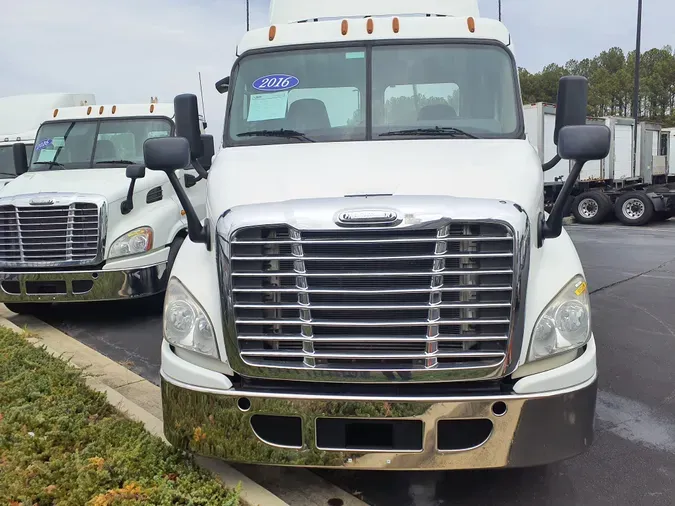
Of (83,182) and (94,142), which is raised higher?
(94,142)

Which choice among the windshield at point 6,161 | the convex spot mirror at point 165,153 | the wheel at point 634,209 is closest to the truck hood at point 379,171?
the convex spot mirror at point 165,153

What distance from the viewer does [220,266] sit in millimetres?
3012

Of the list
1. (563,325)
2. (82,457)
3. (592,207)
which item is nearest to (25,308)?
(82,457)

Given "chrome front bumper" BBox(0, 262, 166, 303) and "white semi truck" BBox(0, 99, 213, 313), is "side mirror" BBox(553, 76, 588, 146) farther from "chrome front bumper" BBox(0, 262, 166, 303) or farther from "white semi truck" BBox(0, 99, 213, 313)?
"chrome front bumper" BBox(0, 262, 166, 303)

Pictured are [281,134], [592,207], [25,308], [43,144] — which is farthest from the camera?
[592,207]

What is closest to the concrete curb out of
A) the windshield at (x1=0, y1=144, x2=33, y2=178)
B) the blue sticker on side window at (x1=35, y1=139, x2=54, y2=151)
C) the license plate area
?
the license plate area

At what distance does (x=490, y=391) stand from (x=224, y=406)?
1.25 metres

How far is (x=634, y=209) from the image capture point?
17156 millimetres

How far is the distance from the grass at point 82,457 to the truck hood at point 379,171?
4.65ft

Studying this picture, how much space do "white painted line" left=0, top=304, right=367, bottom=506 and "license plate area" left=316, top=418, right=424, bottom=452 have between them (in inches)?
19.9

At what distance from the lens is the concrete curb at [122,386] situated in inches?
130

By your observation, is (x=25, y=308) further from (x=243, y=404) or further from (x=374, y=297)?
(x=374, y=297)

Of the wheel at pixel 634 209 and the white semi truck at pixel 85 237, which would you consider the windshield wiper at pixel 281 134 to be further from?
the wheel at pixel 634 209

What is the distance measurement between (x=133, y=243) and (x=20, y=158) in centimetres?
258
